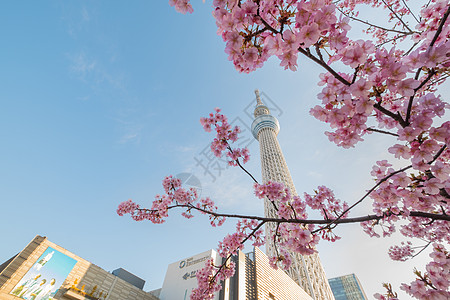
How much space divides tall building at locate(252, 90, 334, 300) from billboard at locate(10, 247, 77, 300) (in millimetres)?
18294

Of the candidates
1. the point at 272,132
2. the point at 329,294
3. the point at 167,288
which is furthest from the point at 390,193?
the point at 272,132

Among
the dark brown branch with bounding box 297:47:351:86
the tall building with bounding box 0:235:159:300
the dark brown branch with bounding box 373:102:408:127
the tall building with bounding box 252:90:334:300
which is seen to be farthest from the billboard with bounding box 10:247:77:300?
the dark brown branch with bounding box 373:102:408:127

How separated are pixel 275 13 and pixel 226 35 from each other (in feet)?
1.52

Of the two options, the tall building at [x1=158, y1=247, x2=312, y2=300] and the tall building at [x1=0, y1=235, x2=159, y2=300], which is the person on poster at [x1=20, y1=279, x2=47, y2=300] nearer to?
the tall building at [x1=0, y1=235, x2=159, y2=300]

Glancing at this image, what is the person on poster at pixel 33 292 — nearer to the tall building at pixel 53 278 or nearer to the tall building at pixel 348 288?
the tall building at pixel 53 278

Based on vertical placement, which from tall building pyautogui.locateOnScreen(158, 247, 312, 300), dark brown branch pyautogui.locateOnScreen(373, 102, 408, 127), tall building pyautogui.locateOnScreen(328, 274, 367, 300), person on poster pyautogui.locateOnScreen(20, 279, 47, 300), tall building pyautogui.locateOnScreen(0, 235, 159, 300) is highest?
tall building pyautogui.locateOnScreen(328, 274, 367, 300)

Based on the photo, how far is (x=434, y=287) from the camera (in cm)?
314

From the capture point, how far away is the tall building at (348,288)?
69688mm

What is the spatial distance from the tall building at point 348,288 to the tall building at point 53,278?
8488 cm

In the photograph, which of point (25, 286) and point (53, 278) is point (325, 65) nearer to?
point (25, 286)

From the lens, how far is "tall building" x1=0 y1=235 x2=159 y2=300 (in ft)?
45.0

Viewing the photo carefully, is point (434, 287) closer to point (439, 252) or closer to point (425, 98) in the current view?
point (439, 252)

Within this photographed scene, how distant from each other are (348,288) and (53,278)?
307 ft

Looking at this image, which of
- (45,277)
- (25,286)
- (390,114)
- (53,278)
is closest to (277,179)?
(53,278)
